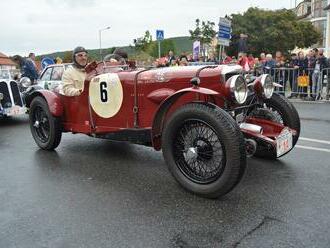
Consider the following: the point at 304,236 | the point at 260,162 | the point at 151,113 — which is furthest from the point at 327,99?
the point at 304,236

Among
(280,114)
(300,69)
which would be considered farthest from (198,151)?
(300,69)

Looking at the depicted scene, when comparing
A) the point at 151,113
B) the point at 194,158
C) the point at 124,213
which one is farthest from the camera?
the point at 151,113

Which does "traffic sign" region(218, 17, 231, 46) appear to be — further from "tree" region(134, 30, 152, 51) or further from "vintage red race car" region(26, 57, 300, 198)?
"tree" region(134, 30, 152, 51)

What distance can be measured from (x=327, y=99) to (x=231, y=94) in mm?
9240

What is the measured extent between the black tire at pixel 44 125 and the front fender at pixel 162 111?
6.71 feet

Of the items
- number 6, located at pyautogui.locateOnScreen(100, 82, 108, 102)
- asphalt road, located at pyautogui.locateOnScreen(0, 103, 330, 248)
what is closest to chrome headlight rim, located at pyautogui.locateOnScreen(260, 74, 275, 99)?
asphalt road, located at pyautogui.locateOnScreen(0, 103, 330, 248)

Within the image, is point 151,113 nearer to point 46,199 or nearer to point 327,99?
point 46,199

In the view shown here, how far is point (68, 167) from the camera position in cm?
554

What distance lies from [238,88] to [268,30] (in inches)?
2266

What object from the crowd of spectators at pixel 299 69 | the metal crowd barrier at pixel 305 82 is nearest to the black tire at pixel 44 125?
the crowd of spectators at pixel 299 69

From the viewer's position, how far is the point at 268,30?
59031 millimetres

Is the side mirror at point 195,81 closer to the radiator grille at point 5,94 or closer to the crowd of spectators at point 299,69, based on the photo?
the radiator grille at point 5,94

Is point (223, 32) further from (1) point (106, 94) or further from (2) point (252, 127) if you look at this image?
(2) point (252, 127)

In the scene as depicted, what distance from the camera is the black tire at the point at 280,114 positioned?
17.4 ft
